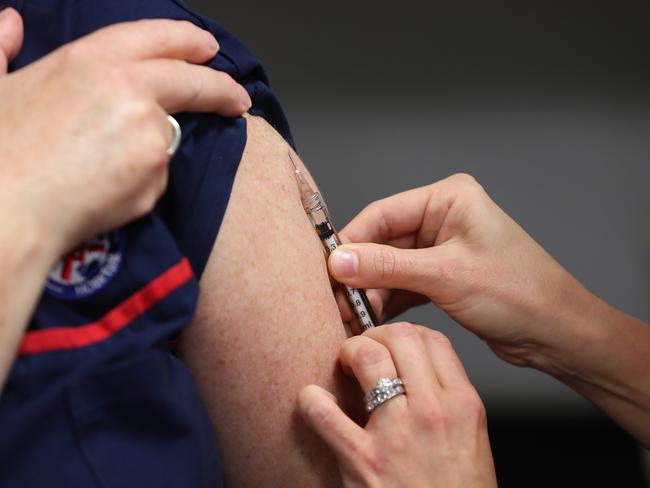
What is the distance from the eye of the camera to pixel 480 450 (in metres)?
0.89

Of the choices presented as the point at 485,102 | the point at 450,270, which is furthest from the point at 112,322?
the point at 485,102

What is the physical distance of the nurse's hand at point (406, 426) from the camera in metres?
0.83

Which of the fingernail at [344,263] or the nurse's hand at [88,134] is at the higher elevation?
the nurse's hand at [88,134]

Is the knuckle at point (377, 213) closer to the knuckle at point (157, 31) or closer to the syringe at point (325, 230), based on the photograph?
the syringe at point (325, 230)

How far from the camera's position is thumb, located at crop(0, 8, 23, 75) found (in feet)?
2.43

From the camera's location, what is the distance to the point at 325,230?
3.06 feet

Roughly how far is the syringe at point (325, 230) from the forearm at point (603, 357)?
0.31m

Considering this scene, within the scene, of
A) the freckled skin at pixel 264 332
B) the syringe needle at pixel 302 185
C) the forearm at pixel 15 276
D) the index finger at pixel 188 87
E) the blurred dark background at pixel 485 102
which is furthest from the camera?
the blurred dark background at pixel 485 102

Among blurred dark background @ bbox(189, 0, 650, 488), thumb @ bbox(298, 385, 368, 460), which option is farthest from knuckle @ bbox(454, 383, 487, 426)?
blurred dark background @ bbox(189, 0, 650, 488)

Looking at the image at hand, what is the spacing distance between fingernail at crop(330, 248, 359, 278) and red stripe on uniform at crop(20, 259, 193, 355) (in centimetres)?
24

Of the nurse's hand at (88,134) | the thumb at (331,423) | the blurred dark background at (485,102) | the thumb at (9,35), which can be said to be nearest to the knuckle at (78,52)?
the nurse's hand at (88,134)

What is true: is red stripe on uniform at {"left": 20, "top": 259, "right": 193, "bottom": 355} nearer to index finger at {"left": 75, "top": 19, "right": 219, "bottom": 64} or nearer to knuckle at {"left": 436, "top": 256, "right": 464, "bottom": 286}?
index finger at {"left": 75, "top": 19, "right": 219, "bottom": 64}

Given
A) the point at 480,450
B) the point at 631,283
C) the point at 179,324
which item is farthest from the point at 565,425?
the point at 179,324

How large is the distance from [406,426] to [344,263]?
0.21 meters
